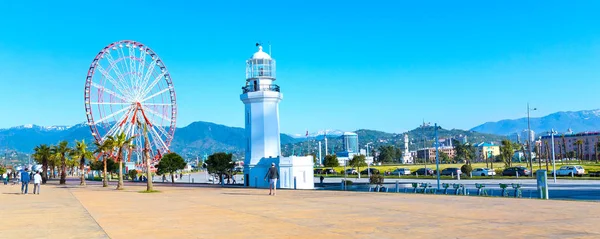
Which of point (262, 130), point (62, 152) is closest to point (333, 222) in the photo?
point (262, 130)

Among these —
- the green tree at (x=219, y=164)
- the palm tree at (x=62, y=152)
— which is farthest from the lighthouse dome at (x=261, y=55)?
the palm tree at (x=62, y=152)

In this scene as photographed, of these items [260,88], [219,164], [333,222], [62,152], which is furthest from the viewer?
[62,152]

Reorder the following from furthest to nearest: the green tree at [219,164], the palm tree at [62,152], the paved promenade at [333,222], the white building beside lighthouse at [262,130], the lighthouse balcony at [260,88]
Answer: the palm tree at [62,152]
the green tree at [219,164]
the lighthouse balcony at [260,88]
the white building beside lighthouse at [262,130]
the paved promenade at [333,222]

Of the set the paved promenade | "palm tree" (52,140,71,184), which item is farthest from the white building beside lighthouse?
the paved promenade

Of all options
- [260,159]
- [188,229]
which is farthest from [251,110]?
[188,229]

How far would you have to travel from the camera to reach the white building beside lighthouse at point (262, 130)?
144 feet

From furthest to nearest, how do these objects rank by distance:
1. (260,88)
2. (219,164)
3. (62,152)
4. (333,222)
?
(62,152) < (219,164) < (260,88) < (333,222)

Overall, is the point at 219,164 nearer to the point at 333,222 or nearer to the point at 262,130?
the point at 262,130

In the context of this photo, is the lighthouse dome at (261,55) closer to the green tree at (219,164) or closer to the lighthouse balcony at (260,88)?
the lighthouse balcony at (260,88)

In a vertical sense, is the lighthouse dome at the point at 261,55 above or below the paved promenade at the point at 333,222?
above

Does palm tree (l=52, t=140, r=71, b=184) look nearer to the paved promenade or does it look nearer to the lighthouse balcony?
the lighthouse balcony

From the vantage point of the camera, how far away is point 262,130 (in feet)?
148

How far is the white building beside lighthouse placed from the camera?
43812 mm

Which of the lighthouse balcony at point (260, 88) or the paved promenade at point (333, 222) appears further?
the lighthouse balcony at point (260, 88)
